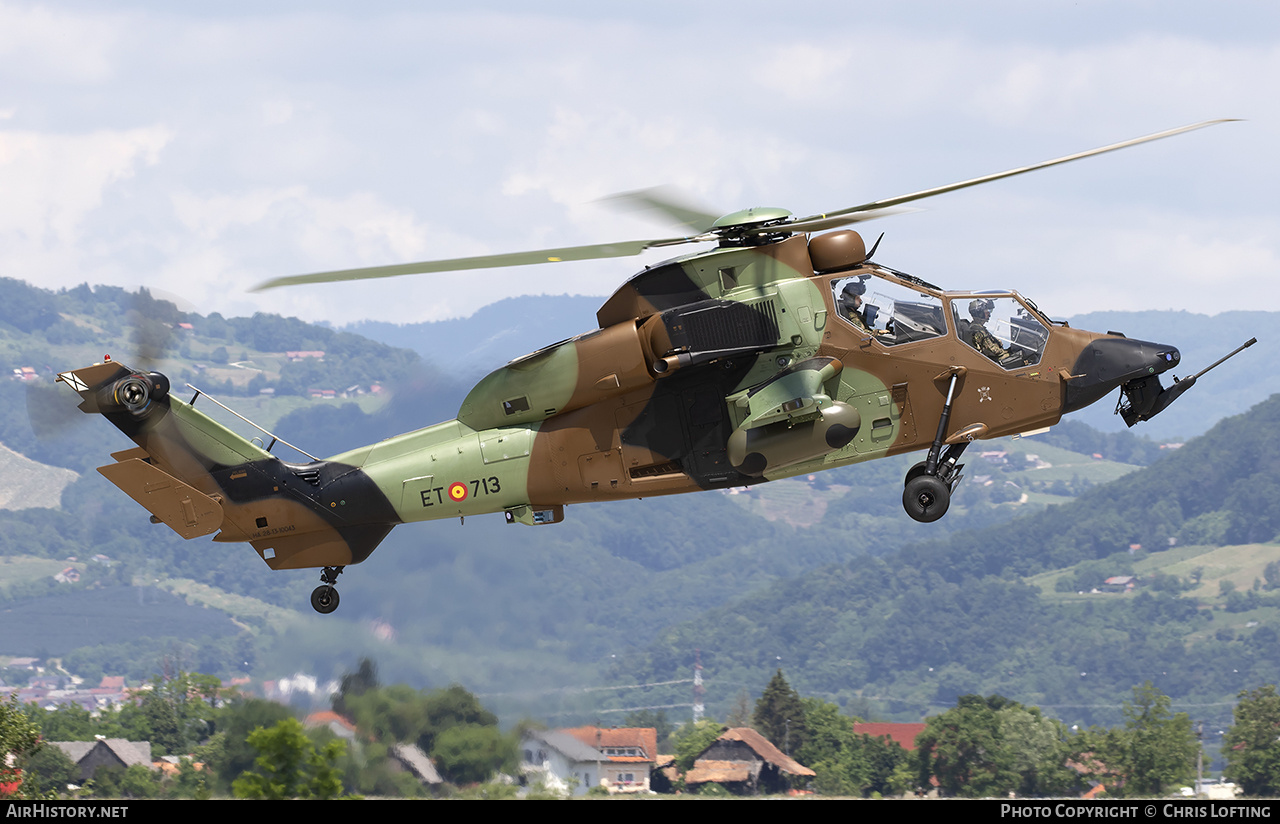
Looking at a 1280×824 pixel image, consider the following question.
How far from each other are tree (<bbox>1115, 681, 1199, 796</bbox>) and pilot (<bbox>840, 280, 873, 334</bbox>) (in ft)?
237

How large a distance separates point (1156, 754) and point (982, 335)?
7432cm

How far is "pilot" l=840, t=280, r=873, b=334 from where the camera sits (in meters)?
23.8

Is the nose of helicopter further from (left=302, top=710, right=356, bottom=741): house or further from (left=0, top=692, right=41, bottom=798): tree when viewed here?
(left=0, top=692, right=41, bottom=798): tree

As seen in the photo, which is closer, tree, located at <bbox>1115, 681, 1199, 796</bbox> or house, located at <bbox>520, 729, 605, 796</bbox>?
house, located at <bbox>520, 729, 605, 796</bbox>

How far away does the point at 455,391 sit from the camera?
38.2 m

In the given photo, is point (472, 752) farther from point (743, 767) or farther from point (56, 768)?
point (743, 767)

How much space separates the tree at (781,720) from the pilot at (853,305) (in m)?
83.7

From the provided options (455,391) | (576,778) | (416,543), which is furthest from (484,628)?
(455,391)

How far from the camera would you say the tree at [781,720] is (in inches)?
4131

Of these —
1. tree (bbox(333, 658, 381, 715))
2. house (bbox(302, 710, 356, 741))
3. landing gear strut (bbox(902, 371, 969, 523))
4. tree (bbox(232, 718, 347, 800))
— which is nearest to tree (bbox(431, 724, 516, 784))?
tree (bbox(333, 658, 381, 715))

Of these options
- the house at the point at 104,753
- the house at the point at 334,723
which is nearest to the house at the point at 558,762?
the house at the point at 334,723

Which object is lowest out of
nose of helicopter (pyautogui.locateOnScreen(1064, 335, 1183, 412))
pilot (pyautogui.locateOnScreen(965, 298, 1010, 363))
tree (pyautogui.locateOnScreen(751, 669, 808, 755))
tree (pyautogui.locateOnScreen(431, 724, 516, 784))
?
tree (pyautogui.locateOnScreen(431, 724, 516, 784))
